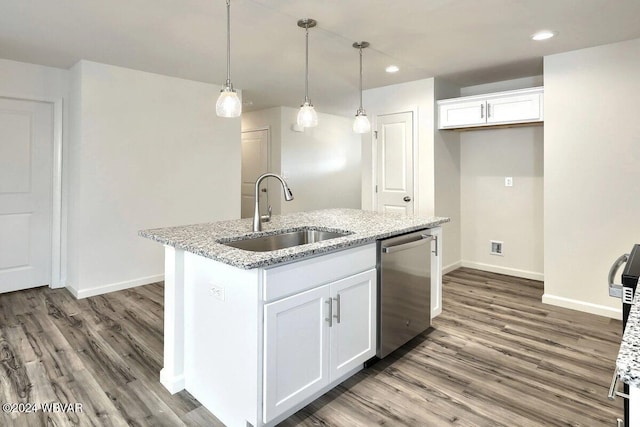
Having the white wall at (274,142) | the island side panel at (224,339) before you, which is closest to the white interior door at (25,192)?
the island side panel at (224,339)

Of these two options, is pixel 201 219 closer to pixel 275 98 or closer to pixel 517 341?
pixel 275 98

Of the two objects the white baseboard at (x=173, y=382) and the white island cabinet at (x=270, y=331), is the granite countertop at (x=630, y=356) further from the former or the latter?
the white baseboard at (x=173, y=382)

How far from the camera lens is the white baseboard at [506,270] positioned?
4.49m

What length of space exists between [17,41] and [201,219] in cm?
233

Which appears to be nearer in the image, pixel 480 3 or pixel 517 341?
pixel 480 3

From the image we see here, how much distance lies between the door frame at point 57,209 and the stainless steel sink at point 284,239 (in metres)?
2.92

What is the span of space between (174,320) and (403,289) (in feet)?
4.72

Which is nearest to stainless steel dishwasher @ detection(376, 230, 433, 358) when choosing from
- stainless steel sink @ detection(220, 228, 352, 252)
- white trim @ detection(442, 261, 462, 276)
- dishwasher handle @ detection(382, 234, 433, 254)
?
dishwasher handle @ detection(382, 234, 433, 254)

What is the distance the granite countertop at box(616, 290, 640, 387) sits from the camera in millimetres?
669

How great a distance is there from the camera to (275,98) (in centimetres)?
562

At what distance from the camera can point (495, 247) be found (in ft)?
15.6

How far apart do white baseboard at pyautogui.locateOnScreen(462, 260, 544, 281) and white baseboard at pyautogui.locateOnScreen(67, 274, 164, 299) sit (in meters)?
3.84

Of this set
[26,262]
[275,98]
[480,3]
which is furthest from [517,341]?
[26,262]

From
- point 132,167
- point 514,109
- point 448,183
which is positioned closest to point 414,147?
point 448,183
